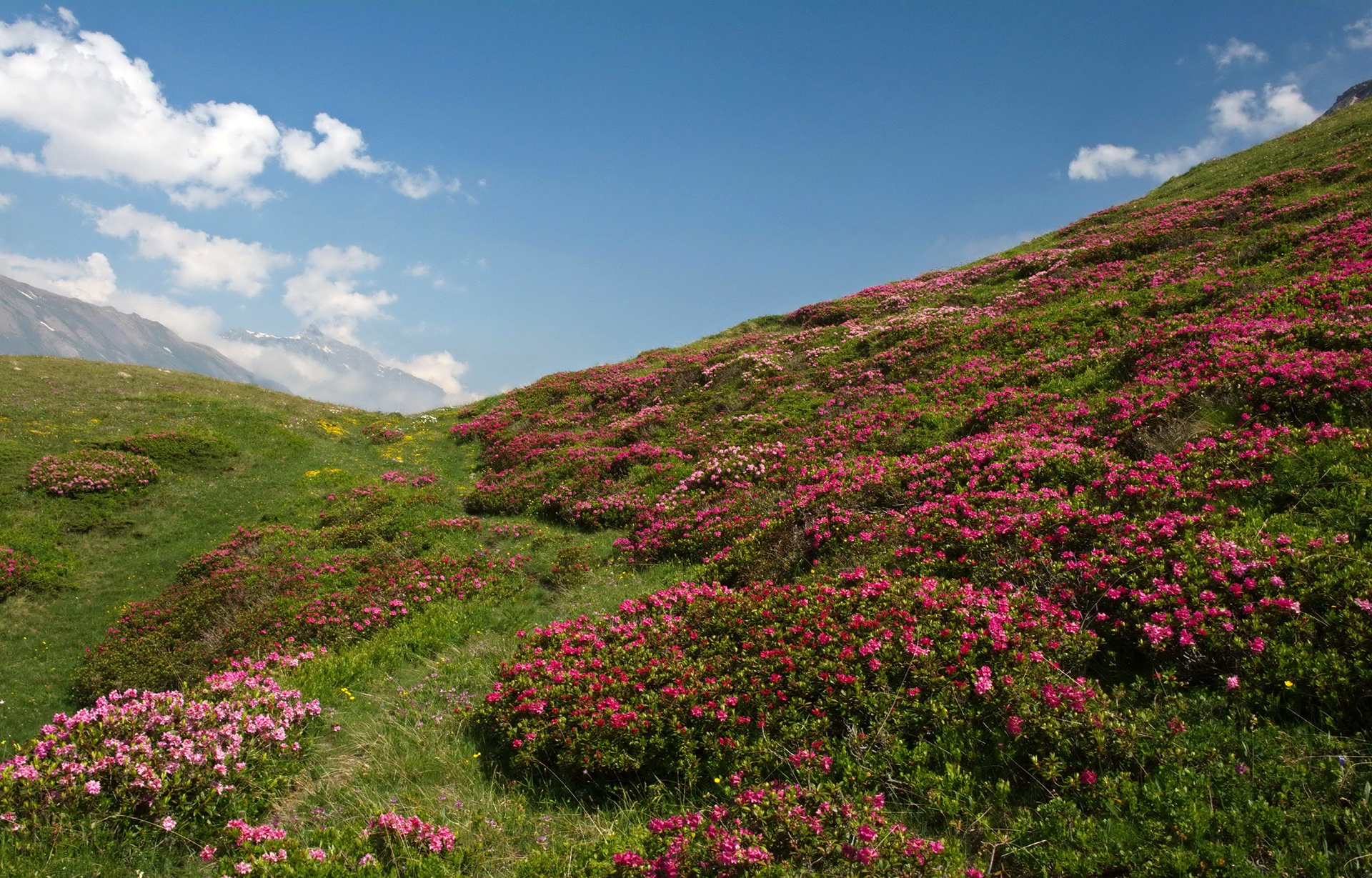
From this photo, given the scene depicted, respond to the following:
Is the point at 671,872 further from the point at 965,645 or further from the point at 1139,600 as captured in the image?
the point at 1139,600

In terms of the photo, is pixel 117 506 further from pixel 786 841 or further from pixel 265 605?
pixel 786 841

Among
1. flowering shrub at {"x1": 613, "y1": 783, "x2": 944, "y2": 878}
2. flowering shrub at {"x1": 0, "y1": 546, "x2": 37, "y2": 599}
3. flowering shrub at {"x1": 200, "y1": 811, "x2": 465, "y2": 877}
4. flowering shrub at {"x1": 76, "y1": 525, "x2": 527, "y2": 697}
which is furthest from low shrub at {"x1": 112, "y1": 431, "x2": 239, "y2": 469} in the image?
flowering shrub at {"x1": 613, "y1": 783, "x2": 944, "y2": 878}

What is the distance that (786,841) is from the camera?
5.13 metres

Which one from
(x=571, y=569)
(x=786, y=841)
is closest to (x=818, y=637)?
(x=786, y=841)

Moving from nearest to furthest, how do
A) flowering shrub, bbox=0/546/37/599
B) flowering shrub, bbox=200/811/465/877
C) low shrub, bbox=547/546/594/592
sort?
flowering shrub, bbox=200/811/465/877, low shrub, bbox=547/546/594/592, flowering shrub, bbox=0/546/37/599

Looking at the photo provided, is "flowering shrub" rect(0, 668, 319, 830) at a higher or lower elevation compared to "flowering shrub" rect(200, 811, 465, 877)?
higher

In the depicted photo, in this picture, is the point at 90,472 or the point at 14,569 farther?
the point at 90,472

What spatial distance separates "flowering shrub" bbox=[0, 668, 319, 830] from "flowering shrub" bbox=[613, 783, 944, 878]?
468 cm

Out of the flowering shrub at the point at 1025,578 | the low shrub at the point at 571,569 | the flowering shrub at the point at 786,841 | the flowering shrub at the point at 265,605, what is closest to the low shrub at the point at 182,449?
the flowering shrub at the point at 265,605

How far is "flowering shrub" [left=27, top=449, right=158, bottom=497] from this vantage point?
20172 mm

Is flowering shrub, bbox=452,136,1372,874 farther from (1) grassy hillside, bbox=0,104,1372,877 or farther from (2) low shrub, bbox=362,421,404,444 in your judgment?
(2) low shrub, bbox=362,421,404,444

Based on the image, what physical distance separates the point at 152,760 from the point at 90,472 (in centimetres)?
2112

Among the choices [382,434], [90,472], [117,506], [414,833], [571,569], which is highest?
[90,472]

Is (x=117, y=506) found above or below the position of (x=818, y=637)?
above
